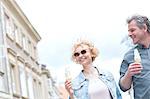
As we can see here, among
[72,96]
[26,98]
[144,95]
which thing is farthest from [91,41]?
[26,98]

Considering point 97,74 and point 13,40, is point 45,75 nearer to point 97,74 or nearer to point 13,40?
point 13,40

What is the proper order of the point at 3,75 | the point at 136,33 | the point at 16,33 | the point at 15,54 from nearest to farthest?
the point at 136,33 < the point at 3,75 < the point at 15,54 < the point at 16,33

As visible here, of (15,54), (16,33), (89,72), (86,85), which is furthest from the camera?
(16,33)

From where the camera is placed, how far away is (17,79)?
27234mm

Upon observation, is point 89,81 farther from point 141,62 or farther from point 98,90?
point 141,62

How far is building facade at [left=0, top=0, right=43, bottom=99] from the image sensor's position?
24.0 metres

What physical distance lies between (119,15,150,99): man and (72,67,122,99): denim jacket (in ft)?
1.29

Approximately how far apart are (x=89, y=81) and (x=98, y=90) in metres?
0.17

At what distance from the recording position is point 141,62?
13.0ft

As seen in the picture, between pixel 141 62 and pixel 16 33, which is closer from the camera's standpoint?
pixel 141 62

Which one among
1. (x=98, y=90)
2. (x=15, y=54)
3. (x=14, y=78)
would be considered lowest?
(x=98, y=90)

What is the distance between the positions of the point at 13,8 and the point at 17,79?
4712mm

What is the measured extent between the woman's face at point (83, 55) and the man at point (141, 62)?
1.80ft

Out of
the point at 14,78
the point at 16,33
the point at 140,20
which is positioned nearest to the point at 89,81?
the point at 140,20
